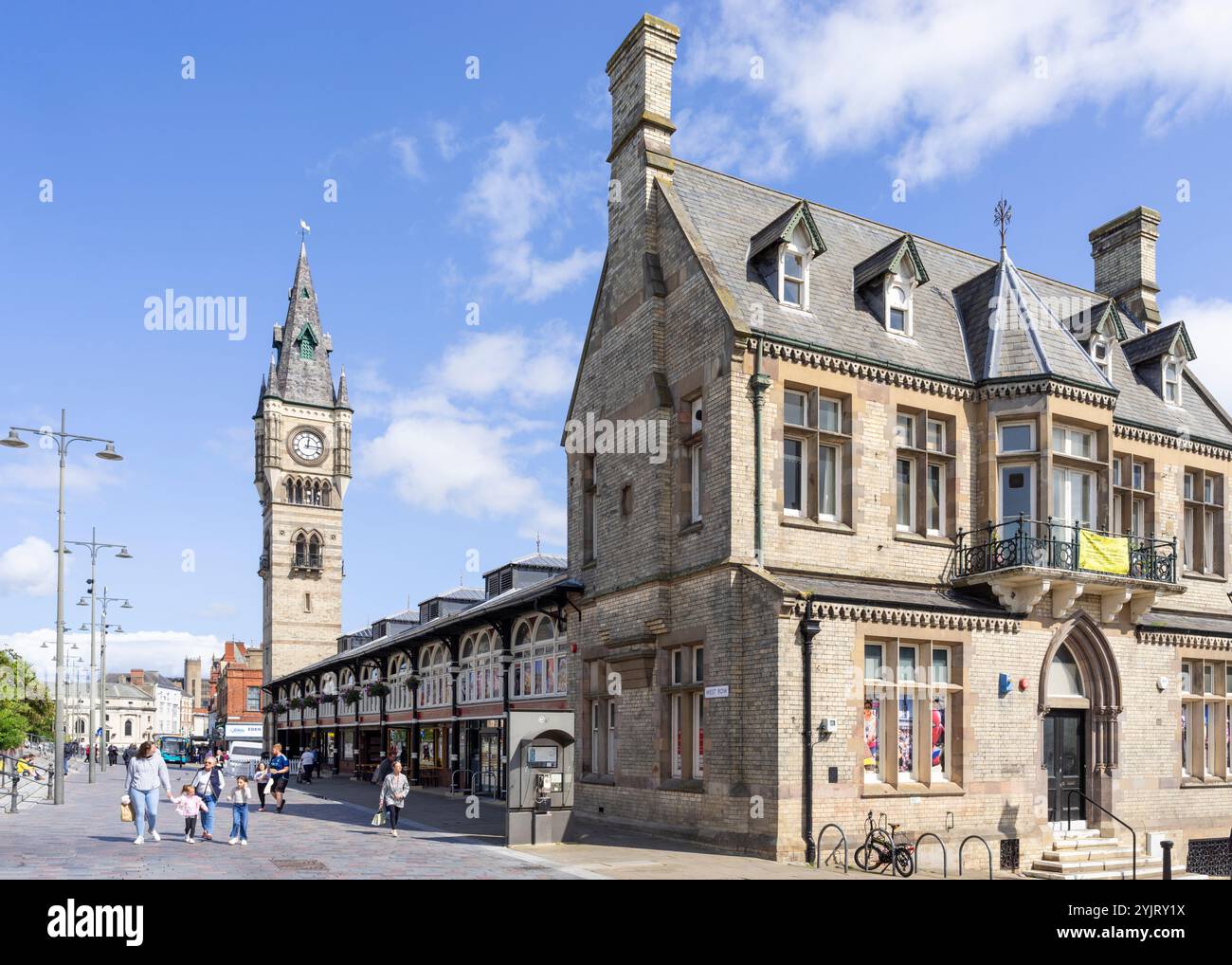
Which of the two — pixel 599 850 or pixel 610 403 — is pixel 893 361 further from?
pixel 599 850

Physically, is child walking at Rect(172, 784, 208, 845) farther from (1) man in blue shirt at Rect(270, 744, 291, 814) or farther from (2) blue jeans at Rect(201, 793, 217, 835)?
(1) man in blue shirt at Rect(270, 744, 291, 814)

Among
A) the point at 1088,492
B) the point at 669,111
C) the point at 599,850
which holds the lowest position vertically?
the point at 599,850

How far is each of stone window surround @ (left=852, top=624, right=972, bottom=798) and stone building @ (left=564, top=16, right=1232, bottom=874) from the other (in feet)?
0.18

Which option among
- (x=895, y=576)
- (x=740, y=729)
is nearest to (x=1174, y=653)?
(x=895, y=576)

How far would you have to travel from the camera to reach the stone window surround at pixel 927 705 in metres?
19.7

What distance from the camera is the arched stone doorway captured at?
22875mm

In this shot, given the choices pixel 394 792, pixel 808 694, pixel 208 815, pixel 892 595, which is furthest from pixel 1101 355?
pixel 208 815

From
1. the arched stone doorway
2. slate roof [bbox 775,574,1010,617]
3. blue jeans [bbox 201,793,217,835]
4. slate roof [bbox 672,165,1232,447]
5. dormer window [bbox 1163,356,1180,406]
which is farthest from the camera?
dormer window [bbox 1163,356,1180,406]

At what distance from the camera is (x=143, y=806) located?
20.2m

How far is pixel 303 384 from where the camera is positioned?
106688 mm

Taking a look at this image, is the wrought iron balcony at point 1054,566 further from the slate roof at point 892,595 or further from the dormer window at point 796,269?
the dormer window at point 796,269

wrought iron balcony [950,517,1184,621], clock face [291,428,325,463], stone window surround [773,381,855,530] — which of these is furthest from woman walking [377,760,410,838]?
clock face [291,428,325,463]

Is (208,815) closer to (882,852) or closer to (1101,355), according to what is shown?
(882,852)
